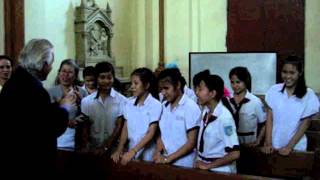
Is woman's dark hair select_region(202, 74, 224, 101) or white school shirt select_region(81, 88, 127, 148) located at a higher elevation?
woman's dark hair select_region(202, 74, 224, 101)

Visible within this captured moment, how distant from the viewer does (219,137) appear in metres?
2.95

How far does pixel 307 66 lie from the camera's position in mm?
7668

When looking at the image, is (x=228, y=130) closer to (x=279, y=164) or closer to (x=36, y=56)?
(x=279, y=164)

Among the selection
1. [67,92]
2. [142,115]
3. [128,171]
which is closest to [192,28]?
[67,92]

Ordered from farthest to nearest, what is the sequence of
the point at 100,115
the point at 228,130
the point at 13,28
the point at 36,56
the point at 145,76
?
the point at 13,28
the point at 100,115
the point at 145,76
the point at 228,130
the point at 36,56

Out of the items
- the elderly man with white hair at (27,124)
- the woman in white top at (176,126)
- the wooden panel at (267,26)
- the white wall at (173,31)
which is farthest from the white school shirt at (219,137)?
the wooden panel at (267,26)

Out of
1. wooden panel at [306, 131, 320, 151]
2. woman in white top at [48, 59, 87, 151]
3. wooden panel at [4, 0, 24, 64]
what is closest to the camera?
woman in white top at [48, 59, 87, 151]

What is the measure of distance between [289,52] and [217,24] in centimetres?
142

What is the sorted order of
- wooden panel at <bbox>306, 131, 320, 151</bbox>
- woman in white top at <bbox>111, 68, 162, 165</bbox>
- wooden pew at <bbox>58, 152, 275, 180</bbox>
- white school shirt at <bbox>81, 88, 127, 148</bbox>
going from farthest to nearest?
wooden panel at <bbox>306, 131, 320, 151</bbox>, white school shirt at <bbox>81, 88, 127, 148</bbox>, woman in white top at <bbox>111, 68, 162, 165</bbox>, wooden pew at <bbox>58, 152, 275, 180</bbox>

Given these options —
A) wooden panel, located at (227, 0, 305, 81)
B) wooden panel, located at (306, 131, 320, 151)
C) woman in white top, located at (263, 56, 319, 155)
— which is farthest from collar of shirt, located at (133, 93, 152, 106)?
wooden panel, located at (227, 0, 305, 81)

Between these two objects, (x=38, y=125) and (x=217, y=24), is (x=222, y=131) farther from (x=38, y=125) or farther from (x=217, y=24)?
(x=217, y=24)

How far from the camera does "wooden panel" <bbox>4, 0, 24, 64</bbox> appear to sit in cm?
573

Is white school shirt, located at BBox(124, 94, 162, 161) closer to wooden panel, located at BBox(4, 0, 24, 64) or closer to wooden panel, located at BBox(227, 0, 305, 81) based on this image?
wooden panel, located at BBox(4, 0, 24, 64)

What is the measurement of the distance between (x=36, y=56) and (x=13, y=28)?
3441 mm
